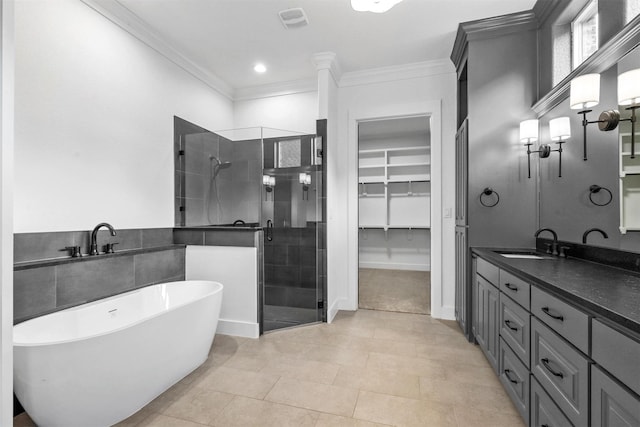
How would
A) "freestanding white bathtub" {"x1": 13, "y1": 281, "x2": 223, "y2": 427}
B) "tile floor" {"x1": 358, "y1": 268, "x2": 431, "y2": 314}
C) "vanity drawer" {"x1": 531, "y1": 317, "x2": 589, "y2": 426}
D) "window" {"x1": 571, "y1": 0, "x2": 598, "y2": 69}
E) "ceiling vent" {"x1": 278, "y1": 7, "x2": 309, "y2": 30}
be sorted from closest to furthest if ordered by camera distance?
1. "vanity drawer" {"x1": 531, "y1": 317, "x2": 589, "y2": 426}
2. "freestanding white bathtub" {"x1": 13, "y1": 281, "x2": 223, "y2": 427}
3. "window" {"x1": 571, "y1": 0, "x2": 598, "y2": 69}
4. "ceiling vent" {"x1": 278, "y1": 7, "x2": 309, "y2": 30}
5. "tile floor" {"x1": 358, "y1": 268, "x2": 431, "y2": 314}

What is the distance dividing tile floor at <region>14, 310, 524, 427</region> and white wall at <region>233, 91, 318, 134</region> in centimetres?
259

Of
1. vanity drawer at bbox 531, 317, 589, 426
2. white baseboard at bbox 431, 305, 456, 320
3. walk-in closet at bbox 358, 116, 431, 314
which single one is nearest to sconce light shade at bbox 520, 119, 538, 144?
vanity drawer at bbox 531, 317, 589, 426

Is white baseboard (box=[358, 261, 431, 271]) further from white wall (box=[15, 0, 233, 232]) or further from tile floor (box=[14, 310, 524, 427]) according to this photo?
white wall (box=[15, 0, 233, 232])

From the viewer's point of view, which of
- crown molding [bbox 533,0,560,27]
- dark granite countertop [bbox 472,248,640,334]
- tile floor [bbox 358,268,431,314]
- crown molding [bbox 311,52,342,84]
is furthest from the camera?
tile floor [bbox 358,268,431,314]

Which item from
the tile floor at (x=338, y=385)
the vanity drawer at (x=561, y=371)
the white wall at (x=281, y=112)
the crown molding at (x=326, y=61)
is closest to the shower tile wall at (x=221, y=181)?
the white wall at (x=281, y=112)

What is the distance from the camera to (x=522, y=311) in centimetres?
158

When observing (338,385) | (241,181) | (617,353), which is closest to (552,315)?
(617,353)

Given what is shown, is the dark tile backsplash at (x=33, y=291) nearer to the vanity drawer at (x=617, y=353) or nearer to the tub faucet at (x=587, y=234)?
the vanity drawer at (x=617, y=353)

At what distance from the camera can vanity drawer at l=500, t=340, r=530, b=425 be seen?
1542mm

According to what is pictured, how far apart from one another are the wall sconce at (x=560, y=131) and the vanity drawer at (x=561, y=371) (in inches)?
57.8

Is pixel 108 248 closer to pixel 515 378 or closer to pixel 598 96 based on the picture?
pixel 515 378

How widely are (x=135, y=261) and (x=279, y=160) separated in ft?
5.58

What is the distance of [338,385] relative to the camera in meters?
2.01

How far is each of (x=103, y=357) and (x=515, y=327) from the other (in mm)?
2229
